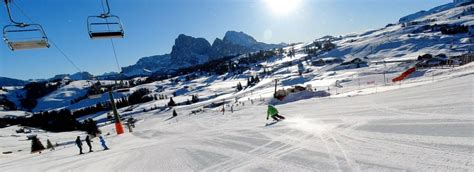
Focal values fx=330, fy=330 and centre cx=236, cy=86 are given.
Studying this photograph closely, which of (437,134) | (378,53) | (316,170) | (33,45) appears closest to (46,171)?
(33,45)

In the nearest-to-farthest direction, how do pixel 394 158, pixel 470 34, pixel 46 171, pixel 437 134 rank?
pixel 394 158
pixel 437 134
pixel 46 171
pixel 470 34

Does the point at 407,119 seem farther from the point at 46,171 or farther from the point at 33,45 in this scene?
the point at 46,171

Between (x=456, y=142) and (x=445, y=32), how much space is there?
213644mm

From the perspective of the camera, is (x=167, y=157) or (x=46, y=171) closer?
(x=167, y=157)

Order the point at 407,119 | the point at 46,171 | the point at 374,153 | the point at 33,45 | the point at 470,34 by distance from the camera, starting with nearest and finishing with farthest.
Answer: the point at 374,153
the point at 33,45
the point at 407,119
the point at 46,171
the point at 470,34

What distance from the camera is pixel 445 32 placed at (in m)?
187

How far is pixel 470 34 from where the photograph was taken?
176 metres

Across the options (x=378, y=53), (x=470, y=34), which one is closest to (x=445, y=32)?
(x=470, y=34)

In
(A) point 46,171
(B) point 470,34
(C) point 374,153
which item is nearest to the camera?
(C) point 374,153

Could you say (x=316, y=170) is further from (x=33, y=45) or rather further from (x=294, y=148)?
(x=33, y=45)

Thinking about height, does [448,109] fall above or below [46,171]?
above

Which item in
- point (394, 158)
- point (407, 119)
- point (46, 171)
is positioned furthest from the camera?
point (46, 171)

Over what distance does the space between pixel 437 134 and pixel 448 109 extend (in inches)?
186

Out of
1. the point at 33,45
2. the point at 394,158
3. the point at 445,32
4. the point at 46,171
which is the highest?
the point at 445,32
